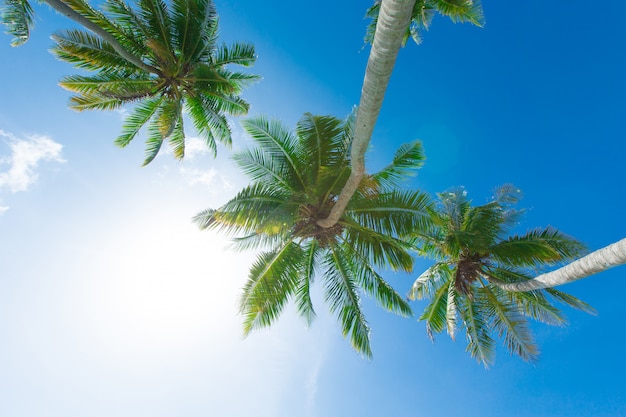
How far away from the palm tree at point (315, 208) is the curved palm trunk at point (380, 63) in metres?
4.11

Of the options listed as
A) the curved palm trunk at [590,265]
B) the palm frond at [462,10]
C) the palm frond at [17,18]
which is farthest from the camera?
the palm frond at [462,10]

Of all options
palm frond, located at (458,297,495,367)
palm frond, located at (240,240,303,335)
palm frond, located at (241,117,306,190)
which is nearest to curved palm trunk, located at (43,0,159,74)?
palm frond, located at (241,117,306,190)

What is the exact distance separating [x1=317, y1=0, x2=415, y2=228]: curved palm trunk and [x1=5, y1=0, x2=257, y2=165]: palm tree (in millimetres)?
7971

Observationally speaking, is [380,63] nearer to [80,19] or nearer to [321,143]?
[321,143]

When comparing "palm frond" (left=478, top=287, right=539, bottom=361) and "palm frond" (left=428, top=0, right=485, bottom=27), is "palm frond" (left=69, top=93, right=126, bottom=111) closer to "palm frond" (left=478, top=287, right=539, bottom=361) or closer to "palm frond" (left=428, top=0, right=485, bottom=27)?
"palm frond" (left=428, top=0, right=485, bottom=27)

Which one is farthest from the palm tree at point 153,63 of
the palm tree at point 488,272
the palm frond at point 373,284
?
the palm tree at point 488,272

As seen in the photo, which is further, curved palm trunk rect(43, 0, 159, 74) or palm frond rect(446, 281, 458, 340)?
palm frond rect(446, 281, 458, 340)

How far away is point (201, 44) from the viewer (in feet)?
43.4

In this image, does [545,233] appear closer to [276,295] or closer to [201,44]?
[276,295]

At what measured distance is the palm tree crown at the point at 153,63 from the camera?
12.5 metres

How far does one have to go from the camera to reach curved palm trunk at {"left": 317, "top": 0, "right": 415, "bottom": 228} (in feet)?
14.6

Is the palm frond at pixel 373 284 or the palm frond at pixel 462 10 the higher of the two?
the palm frond at pixel 462 10

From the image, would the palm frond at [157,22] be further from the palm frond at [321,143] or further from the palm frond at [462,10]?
the palm frond at [462,10]

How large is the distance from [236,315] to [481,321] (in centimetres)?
812
